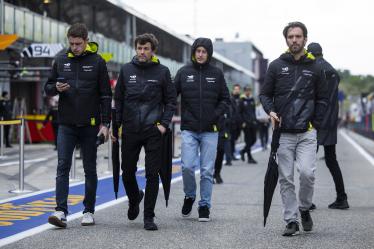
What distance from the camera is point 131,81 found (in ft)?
23.0

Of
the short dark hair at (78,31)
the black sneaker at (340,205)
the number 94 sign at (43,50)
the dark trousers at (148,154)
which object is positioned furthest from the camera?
the number 94 sign at (43,50)

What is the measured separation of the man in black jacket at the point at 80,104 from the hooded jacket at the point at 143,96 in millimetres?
149

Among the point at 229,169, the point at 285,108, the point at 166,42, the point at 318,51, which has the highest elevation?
the point at 166,42

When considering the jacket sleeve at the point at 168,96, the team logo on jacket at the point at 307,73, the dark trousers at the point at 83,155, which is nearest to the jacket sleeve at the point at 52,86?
the dark trousers at the point at 83,155

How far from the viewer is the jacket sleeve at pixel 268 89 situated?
6.66 m

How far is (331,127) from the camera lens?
865cm

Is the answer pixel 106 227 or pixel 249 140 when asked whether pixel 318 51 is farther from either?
pixel 249 140

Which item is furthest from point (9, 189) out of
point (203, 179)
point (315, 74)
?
point (315, 74)

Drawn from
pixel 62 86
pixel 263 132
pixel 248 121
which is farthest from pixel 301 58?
pixel 263 132

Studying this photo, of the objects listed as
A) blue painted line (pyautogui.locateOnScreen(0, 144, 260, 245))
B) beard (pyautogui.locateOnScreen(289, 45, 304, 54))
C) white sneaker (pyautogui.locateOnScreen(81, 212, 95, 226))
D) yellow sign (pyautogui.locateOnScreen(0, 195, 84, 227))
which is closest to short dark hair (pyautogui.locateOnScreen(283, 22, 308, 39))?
beard (pyautogui.locateOnScreen(289, 45, 304, 54))

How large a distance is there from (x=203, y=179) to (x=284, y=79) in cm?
156

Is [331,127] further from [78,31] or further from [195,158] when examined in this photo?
[78,31]

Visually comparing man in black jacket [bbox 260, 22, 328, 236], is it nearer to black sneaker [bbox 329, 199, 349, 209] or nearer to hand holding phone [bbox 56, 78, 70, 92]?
hand holding phone [bbox 56, 78, 70, 92]

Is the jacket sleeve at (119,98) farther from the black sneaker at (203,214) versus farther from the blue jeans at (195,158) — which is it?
the black sneaker at (203,214)
